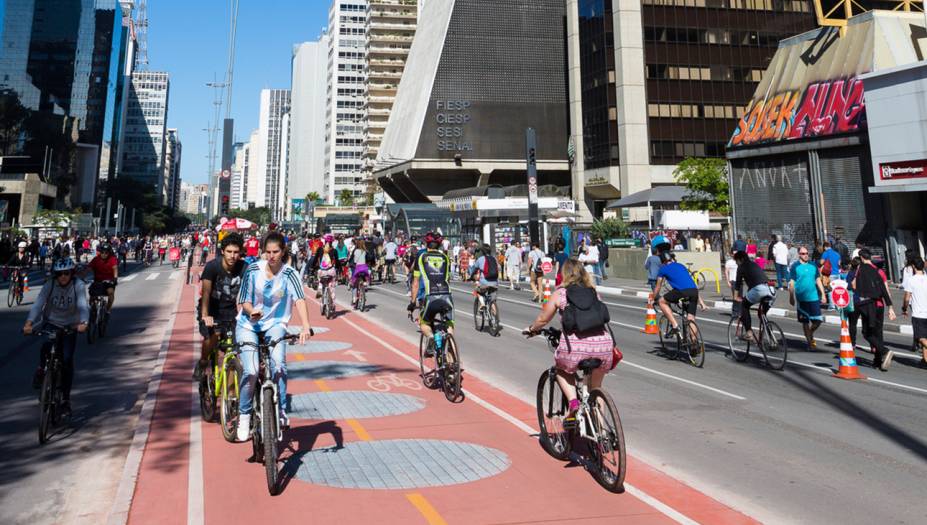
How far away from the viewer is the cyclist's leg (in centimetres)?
539

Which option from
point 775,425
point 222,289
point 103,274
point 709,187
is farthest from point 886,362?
point 709,187

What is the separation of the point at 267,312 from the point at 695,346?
303 inches

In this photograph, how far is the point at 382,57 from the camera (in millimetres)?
118438

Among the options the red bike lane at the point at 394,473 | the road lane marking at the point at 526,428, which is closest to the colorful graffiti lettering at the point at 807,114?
the road lane marking at the point at 526,428

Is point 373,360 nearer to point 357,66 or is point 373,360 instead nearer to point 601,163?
point 601,163

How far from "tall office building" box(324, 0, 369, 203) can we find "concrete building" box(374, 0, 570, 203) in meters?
56.4

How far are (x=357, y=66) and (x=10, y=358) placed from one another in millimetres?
138018

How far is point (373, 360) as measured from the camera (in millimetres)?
10734

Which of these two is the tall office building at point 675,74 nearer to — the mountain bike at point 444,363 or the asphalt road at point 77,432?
the asphalt road at point 77,432

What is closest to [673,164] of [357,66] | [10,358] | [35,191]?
[10,358]

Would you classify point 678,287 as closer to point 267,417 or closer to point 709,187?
point 267,417

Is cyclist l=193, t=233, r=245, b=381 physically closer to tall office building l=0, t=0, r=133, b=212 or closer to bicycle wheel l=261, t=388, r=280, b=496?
bicycle wheel l=261, t=388, r=280, b=496

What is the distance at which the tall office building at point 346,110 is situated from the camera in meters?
138

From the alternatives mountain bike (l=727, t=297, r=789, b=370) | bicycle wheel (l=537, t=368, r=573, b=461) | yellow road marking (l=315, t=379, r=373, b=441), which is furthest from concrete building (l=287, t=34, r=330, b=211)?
bicycle wheel (l=537, t=368, r=573, b=461)
